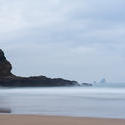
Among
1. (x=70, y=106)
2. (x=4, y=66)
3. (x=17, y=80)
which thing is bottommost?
(x=17, y=80)

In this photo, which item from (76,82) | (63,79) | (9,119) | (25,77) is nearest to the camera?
(9,119)

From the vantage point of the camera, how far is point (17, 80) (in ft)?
319

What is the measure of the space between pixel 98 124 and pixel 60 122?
55.2 inches

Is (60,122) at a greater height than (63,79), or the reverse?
(60,122)

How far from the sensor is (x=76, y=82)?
130 metres

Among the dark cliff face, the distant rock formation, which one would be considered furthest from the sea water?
the dark cliff face

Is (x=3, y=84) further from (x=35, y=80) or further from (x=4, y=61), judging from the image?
(x=35, y=80)

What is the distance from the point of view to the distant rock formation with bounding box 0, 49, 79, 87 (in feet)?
297

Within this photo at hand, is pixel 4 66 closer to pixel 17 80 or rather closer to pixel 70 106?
pixel 17 80

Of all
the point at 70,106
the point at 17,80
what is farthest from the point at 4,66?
the point at 70,106

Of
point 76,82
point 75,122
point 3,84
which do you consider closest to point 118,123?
point 75,122

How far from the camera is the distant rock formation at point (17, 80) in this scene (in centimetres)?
9062

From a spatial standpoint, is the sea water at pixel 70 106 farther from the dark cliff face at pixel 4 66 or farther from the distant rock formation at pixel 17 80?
the dark cliff face at pixel 4 66

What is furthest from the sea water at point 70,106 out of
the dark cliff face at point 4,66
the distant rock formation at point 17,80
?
the dark cliff face at point 4,66
